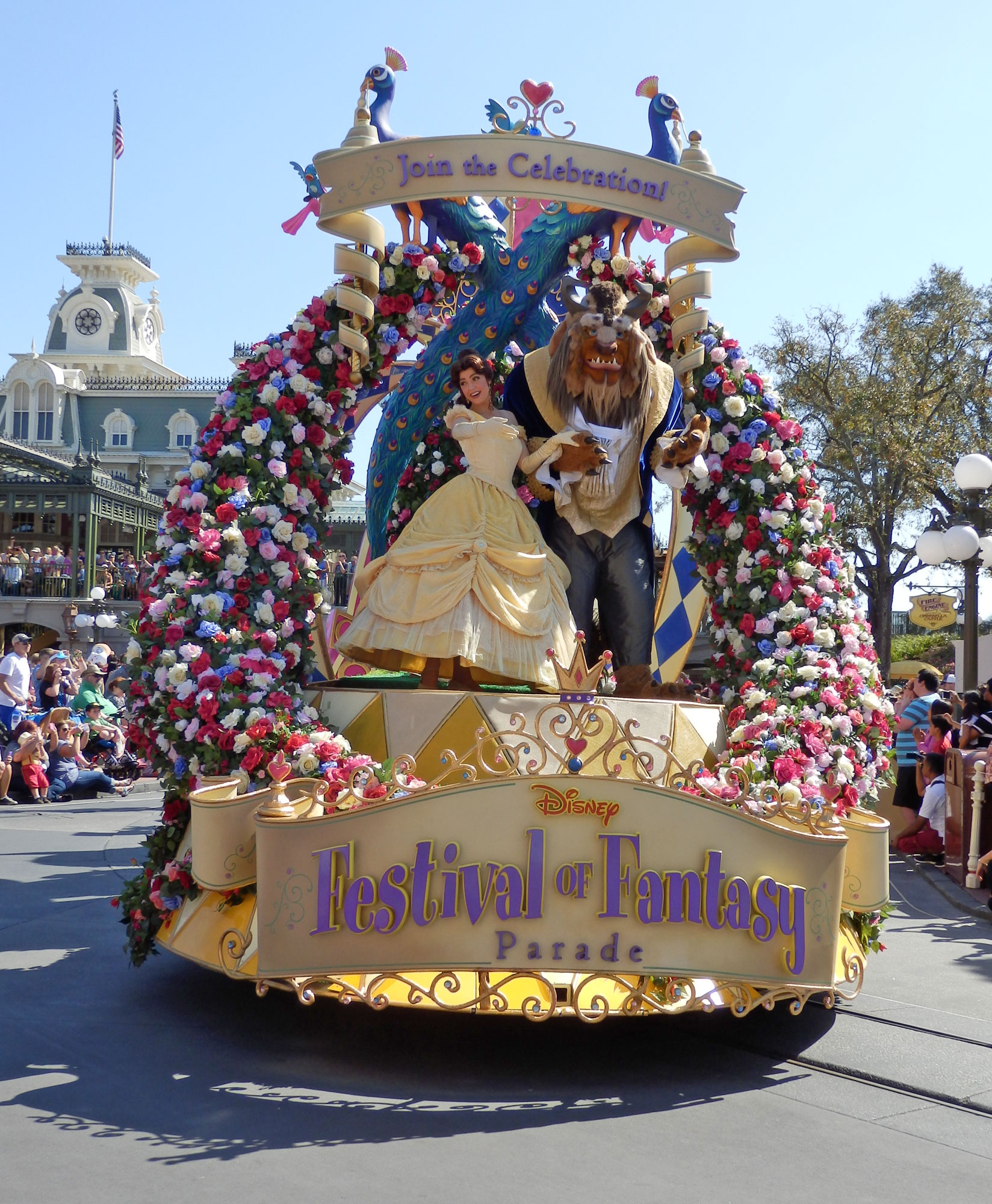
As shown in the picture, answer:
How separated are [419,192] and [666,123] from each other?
1.57 metres

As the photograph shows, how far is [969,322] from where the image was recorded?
2198 cm

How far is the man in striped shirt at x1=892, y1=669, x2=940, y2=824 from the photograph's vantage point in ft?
31.5

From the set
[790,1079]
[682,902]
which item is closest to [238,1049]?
[682,902]

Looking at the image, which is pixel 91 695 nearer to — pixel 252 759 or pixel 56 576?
pixel 252 759

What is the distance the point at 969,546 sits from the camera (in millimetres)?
9945

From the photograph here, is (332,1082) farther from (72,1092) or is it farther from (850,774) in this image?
(850,774)

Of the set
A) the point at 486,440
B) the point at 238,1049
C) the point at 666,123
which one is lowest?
the point at 238,1049

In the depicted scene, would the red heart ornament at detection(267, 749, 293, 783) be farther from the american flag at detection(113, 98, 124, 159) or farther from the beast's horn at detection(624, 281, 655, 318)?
the american flag at detection(113, 98, 124, 159)

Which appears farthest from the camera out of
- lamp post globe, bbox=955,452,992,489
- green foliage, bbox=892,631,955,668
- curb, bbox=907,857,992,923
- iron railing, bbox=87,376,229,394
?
iron railing, bbox=87,376,229,394

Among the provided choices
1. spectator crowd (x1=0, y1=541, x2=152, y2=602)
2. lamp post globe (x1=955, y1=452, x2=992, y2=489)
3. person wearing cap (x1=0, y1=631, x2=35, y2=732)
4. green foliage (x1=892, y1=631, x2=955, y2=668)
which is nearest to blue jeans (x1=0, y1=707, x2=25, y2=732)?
person wearing cap (x1=0, y1=631, x2=35, y2=732)

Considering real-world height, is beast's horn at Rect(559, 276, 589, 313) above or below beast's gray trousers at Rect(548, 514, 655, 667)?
above

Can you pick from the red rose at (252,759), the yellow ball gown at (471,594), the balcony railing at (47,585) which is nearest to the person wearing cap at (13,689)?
the yellow ball gown at (471,594)

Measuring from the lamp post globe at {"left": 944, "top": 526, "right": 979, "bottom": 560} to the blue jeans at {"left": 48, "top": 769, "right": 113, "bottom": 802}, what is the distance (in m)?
8.26

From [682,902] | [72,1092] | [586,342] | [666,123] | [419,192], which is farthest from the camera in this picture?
[666,123]
